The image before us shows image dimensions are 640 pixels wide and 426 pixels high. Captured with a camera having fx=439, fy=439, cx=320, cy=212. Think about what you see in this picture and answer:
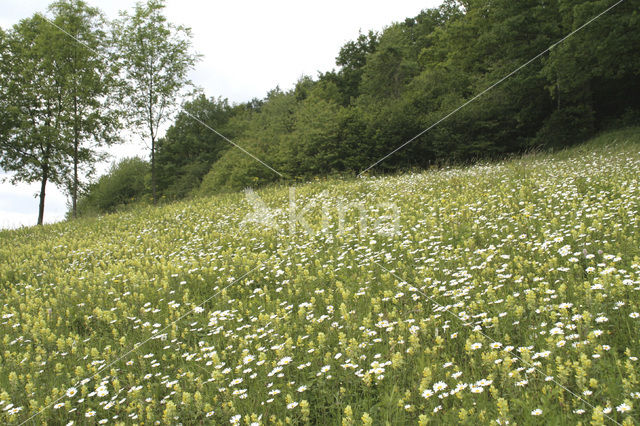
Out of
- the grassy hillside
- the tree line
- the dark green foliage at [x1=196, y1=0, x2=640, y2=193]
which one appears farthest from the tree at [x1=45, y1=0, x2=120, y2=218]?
the grassy hillside

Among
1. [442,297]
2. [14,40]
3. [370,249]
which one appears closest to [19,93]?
[14,40]

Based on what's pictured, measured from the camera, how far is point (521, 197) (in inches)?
324

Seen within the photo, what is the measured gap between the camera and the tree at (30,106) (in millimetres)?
26016

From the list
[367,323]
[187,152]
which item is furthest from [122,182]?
[367,323]

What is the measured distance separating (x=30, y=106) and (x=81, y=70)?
475 cm

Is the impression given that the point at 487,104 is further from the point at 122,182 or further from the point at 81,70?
the point at 122,182

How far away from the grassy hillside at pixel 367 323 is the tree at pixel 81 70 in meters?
19.6

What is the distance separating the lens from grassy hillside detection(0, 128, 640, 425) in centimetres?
315

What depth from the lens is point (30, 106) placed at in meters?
27.3

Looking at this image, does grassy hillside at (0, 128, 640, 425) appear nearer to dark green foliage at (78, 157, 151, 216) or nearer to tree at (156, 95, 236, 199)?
tree at (156, 95, 236, 199)

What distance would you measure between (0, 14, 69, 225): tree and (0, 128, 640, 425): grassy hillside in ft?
68.0

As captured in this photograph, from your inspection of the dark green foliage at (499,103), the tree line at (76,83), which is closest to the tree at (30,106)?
the tree line at (76,83)

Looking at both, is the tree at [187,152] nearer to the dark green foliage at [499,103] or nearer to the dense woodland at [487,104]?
the dense woodland at [487,104]

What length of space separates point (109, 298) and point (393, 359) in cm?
504
